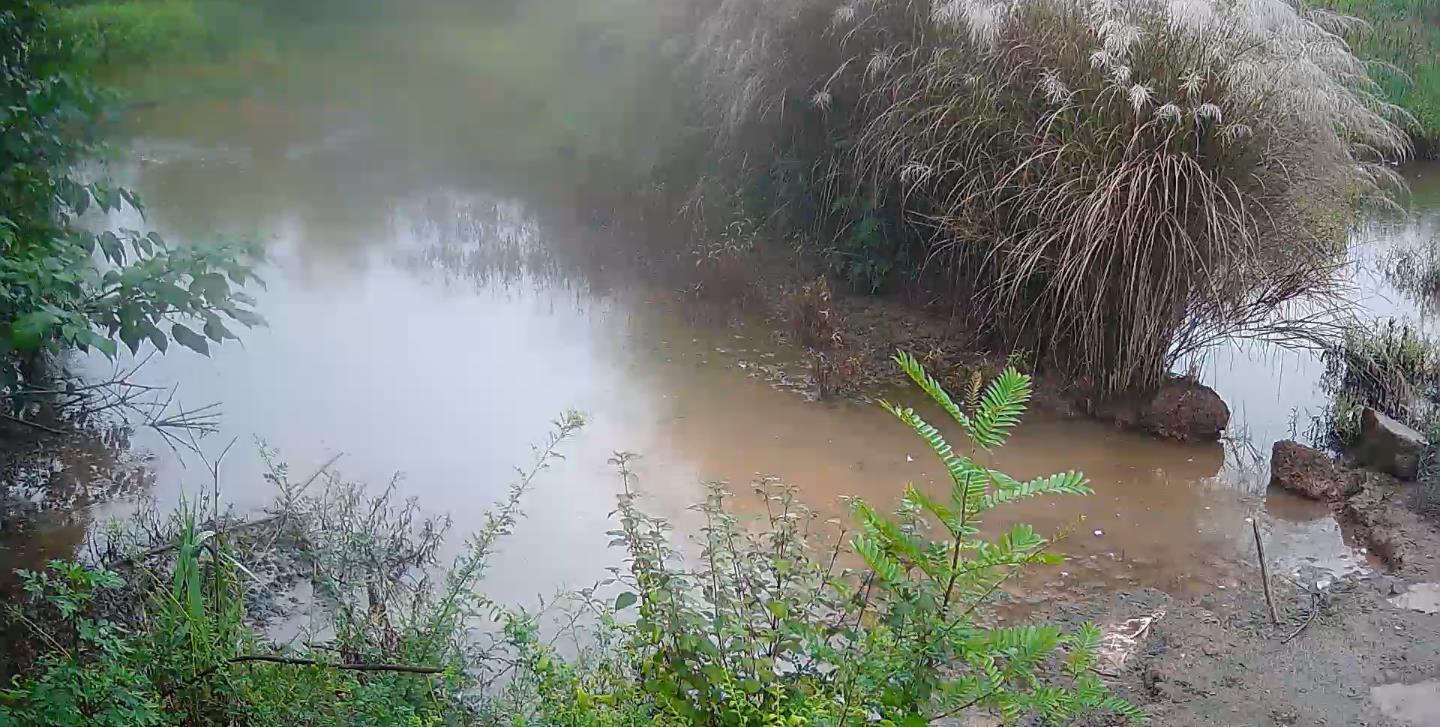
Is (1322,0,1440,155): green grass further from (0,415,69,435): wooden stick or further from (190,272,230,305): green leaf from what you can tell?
(0,415,69,435): wooden stick

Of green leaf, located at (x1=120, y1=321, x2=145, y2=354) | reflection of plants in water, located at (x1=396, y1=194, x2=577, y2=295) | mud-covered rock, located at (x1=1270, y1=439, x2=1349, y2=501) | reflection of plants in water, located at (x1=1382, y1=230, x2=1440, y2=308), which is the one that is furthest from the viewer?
reflection of plants in water, located at (x1=1382, y1=230, x2=1440, y2=308)

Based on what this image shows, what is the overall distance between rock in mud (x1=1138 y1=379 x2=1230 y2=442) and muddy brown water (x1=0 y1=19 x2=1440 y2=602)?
53 millimetres

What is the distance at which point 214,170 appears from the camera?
2.55 metres

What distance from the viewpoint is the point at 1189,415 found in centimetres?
319

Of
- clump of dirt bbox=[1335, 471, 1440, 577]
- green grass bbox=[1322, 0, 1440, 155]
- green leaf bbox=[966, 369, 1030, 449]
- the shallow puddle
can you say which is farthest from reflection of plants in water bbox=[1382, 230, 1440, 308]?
green leaf bbox=[966, 369, 1030, 449]

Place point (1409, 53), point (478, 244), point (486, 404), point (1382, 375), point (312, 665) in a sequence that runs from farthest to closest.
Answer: point (1409, 53)
point (478, 244)
point (1382, 375)
point (486, 404)
point (312, 665)

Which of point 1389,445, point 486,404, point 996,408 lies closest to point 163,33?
point 486,404

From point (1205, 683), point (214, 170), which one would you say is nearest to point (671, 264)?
point (214, 170)

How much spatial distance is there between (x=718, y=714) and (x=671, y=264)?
2.88 meters

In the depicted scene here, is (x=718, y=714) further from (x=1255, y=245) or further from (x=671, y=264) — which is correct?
(x=671, y=264)

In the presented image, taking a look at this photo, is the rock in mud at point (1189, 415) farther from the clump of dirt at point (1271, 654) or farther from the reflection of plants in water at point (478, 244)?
the reflection of plants in water at point (478, 244)

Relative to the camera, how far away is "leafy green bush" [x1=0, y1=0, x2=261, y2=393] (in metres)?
1.94

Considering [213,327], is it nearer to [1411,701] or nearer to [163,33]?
[163,33]

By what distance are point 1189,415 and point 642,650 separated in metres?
2.02
